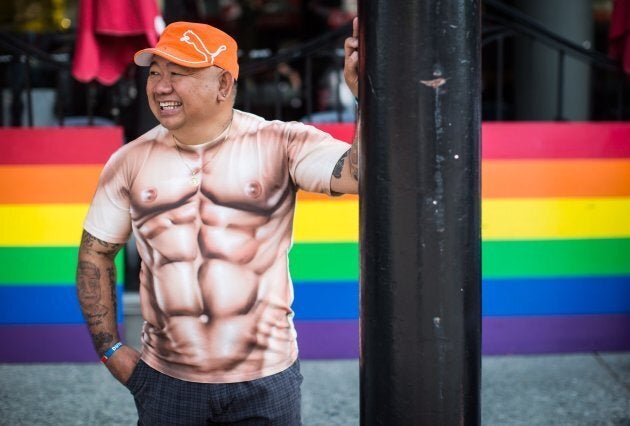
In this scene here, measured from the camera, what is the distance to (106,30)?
5184mm

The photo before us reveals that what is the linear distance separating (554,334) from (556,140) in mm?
1089

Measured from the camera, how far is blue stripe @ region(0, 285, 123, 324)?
5422 mm

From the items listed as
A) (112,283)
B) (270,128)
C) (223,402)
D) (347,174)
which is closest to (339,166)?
(347,174)

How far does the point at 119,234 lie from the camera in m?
2.88

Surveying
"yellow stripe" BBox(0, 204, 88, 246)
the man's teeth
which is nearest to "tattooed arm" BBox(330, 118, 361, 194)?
the man's teeth

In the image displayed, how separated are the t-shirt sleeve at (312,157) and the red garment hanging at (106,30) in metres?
2.67

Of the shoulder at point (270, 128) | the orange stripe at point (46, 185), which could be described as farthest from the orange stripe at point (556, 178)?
the shoulder at point (270, 128)

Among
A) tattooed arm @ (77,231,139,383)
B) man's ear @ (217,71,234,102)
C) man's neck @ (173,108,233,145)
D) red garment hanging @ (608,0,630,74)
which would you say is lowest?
tattooed arm @ (77,231,139,383)

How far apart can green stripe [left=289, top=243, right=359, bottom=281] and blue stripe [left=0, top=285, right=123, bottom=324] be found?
122 centimetres

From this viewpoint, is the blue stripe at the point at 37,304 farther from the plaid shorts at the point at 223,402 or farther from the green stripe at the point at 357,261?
the plaid shorts at the point at 223,402

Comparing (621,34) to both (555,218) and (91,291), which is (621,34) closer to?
(555,218)

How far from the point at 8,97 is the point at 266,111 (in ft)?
6.63

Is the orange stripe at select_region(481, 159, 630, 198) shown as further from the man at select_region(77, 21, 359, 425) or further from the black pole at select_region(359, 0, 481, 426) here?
the black pole at select_region(359, 0, 481, 426)

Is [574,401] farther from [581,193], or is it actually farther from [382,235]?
[382,235]
